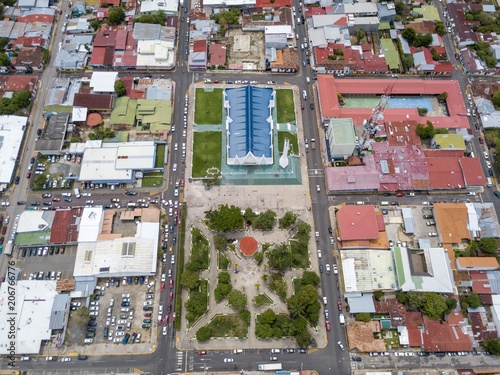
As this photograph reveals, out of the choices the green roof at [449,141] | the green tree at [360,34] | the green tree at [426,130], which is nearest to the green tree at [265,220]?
the green tree at [426,130]

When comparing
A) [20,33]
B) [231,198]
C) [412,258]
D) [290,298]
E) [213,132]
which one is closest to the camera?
[290,298]

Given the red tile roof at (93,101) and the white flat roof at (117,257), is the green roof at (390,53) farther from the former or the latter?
the white flat roof at (117,257)

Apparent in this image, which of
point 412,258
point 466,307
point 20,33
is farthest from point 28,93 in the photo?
point 466,307

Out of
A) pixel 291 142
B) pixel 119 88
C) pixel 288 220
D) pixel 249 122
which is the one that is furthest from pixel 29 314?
pixel 291 142

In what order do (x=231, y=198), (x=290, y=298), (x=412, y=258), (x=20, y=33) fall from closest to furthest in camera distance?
(x=290, y=298), (x=412, y=258), (x=231, y=198), (x=20, y=33)

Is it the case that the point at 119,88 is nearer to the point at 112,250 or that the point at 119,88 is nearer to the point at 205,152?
the point at 205,152

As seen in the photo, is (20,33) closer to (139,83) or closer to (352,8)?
(139,83)

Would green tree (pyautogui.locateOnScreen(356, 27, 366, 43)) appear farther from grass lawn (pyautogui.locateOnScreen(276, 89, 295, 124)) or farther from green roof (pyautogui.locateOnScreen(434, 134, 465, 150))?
green roof (pyautogui.locateOnScreen(434, 134, 465, 150))
